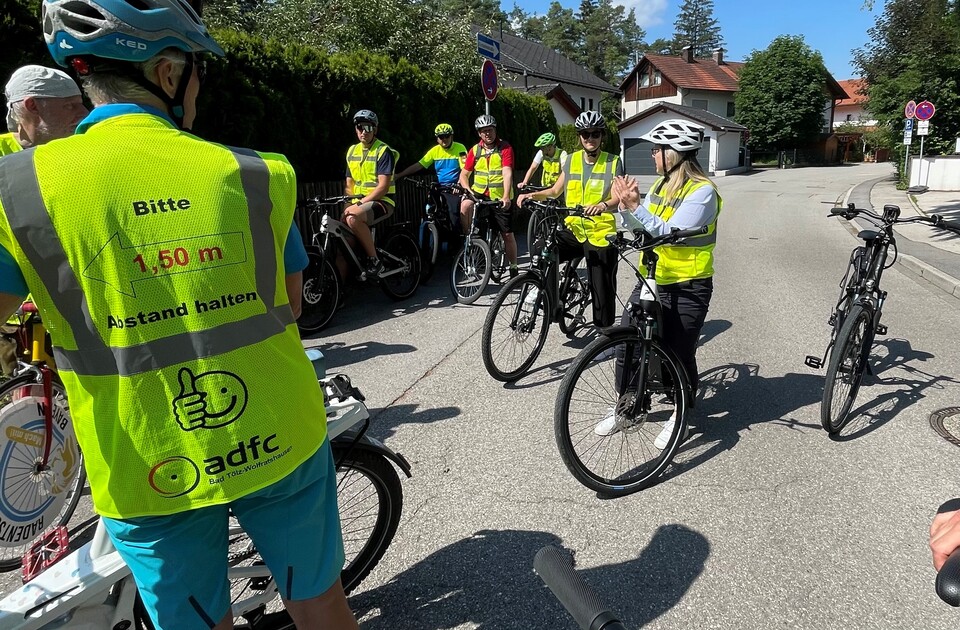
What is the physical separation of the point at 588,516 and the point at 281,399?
222cm

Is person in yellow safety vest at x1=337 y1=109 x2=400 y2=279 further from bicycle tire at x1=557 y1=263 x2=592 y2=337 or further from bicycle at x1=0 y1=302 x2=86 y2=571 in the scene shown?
bicycle at x1=0 y1=302 x2=86 y2=571

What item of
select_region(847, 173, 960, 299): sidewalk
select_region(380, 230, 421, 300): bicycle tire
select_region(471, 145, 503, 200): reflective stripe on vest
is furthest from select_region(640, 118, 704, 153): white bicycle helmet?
select_region(471, 145, 503, 200): reflective stripe on vest

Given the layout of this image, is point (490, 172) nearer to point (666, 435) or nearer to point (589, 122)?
point (589, 122)

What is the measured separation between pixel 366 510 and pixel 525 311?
2.80m

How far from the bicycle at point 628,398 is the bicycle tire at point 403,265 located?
420cm

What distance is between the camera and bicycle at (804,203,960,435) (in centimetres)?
392

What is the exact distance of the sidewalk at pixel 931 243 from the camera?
344 inches

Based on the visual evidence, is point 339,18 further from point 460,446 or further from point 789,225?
point 460,446

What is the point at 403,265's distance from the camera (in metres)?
7.68

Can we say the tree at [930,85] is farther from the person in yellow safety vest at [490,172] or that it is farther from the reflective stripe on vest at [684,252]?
the reflective stripe on vest at [684,252]

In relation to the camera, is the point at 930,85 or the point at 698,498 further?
the point at 930,85

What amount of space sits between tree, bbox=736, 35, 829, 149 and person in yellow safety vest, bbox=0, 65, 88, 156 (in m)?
54.4

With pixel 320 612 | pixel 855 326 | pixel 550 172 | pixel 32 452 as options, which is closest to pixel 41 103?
pixel 32 452

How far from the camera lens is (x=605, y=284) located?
5332 millimetres
